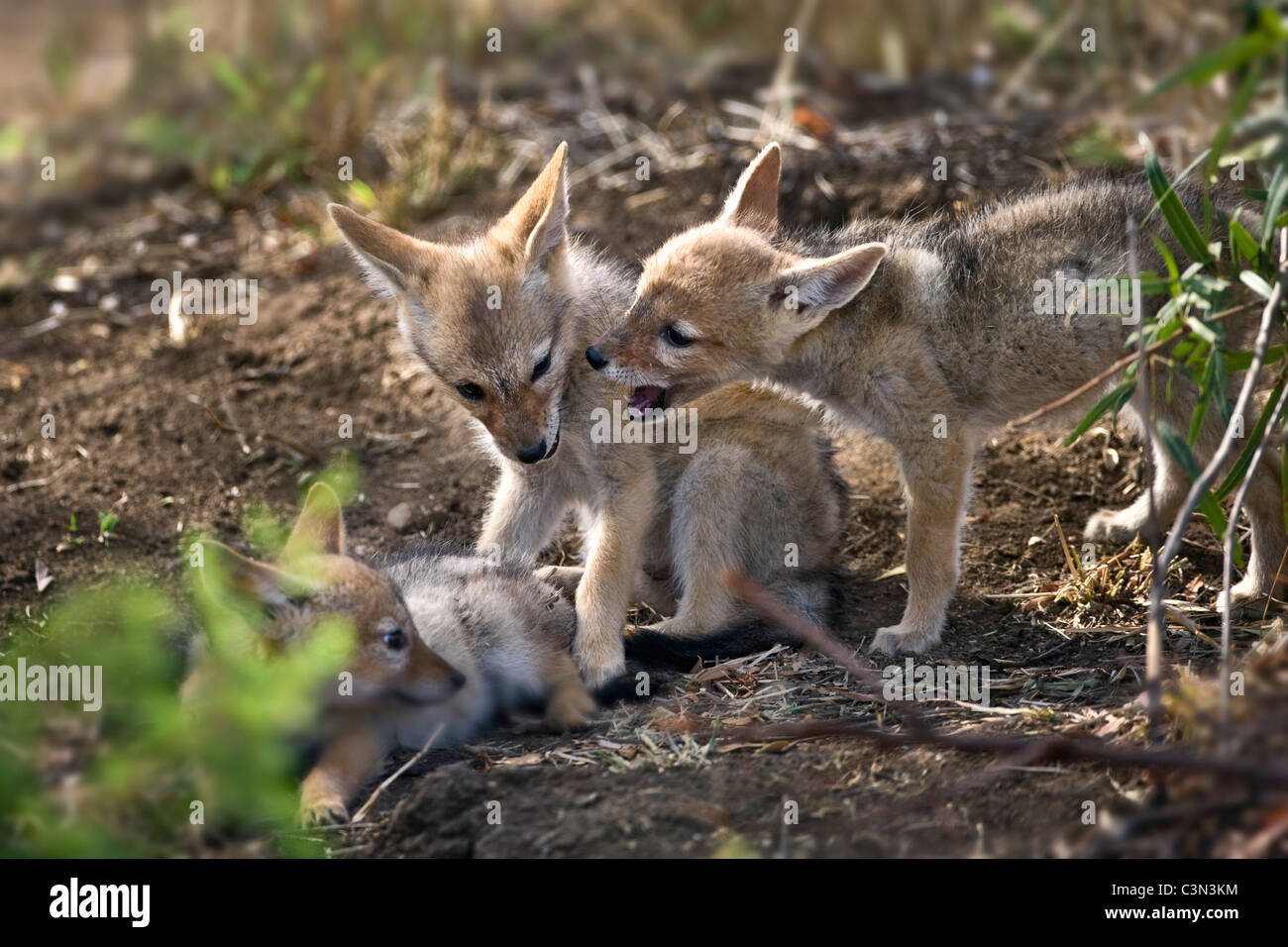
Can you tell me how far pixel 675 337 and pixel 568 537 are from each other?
74.4 inches

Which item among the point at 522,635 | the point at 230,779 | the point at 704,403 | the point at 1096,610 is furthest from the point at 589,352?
the point at 230,779

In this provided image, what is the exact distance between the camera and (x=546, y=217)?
5.08 metres

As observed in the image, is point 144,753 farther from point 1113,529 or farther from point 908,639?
point 1113,529

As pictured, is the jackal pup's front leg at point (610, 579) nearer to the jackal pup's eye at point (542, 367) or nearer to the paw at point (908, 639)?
the jackal pup's eye at point (542, 367)

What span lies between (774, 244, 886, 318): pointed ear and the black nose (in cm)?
111

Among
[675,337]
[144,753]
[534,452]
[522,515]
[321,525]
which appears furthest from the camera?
[522,515]

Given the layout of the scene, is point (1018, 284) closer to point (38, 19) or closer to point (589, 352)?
point (589, 352)

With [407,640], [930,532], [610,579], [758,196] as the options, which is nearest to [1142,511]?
[930,532]

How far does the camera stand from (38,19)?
11.3 meters

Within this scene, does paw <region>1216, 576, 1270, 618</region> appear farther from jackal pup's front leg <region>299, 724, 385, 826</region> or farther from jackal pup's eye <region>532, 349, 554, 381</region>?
jackal pup's front leg <region>299, 724, 385, 826</region>

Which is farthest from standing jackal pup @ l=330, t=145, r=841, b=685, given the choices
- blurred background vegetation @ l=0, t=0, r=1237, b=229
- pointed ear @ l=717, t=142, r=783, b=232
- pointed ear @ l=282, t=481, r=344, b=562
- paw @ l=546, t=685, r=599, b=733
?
blurred background vegetation @ l=0, t=0, r=1237, b=229

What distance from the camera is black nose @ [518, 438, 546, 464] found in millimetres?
4809

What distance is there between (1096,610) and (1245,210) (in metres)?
1.68

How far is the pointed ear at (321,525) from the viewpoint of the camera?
430 cm
